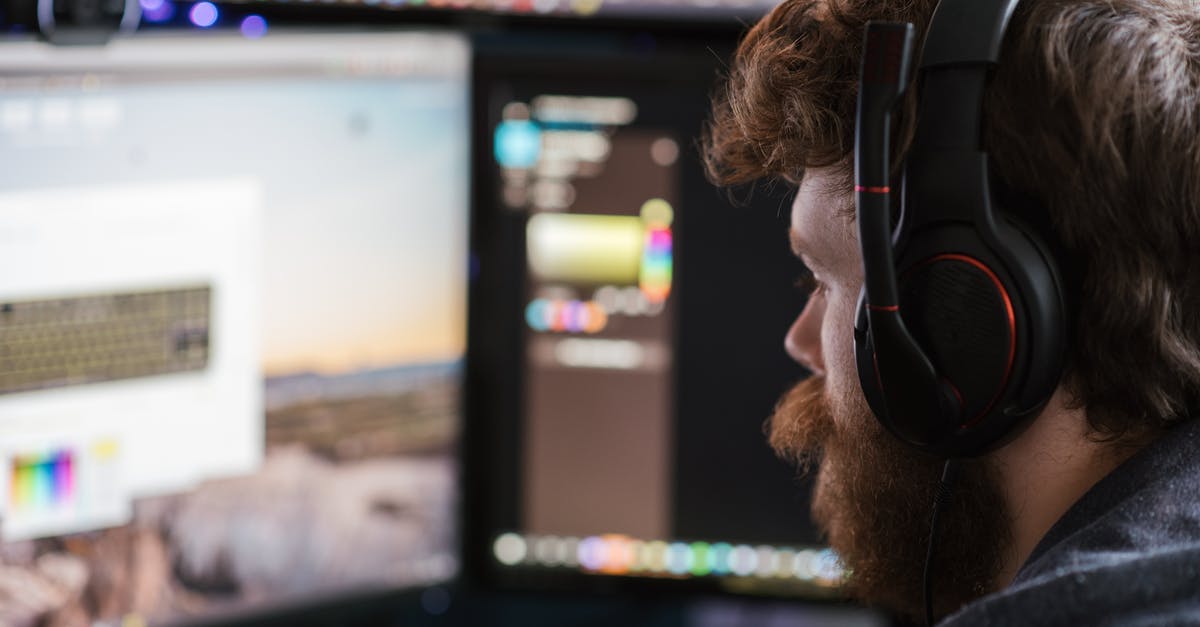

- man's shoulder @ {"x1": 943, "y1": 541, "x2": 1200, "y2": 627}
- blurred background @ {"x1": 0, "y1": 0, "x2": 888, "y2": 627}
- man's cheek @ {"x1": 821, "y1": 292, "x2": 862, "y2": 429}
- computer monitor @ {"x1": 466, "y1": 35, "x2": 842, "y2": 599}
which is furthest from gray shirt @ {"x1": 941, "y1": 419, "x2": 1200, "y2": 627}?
computer monitor @ {"x1": 466, "y1": 35, "x2": 842, "y2": 599}

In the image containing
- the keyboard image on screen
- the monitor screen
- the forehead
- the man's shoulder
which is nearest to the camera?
the man's shoulder

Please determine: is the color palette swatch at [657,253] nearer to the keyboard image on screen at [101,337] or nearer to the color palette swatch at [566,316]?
the color palette swatch at [566,316]

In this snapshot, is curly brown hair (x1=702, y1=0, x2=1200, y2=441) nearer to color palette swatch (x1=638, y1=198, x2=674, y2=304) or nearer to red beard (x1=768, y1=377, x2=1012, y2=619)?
red beard (x1=768, y1=377, x2=1012, y2=619)

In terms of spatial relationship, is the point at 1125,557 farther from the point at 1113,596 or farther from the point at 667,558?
the point at 667,558

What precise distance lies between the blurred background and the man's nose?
166 millimetres

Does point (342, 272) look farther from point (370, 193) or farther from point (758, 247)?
point (758, 247)

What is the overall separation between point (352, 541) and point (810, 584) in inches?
13.7

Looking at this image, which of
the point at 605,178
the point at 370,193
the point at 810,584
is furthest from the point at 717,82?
the point at 810,584

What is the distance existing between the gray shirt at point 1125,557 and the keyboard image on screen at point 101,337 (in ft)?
1.78

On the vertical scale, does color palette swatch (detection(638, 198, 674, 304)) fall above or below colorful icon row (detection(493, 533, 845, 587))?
above

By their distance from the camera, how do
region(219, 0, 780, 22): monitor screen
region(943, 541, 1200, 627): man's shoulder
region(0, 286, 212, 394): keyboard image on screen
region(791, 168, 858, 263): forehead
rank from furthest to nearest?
region(219, 0, 780, 22): monitor screen → region(0, 286, 212, 394): keyboard image on screen → region(791, 168, 858, 263): forehead → region(943, 541, 1200, 627): man's shoulder

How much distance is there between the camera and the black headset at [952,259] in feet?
1.82

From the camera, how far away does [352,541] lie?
39.3 inches

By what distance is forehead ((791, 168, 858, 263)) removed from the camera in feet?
2.19
